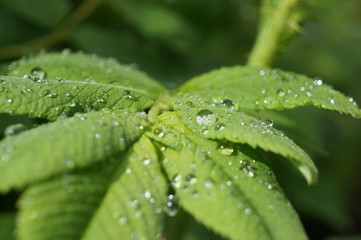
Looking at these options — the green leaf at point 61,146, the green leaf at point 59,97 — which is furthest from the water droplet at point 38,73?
the green leaf at point 61,146

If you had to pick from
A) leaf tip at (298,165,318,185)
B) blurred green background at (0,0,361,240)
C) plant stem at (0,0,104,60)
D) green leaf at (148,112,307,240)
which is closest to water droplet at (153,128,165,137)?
green leaf at (148,112,307,240)

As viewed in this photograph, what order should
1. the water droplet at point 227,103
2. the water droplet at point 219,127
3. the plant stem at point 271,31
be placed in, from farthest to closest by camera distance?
the plant stem at point 271,31 → the water droplet at point 227,103 → the water droplet at point 219,127

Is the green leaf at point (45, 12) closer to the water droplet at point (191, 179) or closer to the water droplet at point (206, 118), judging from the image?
the water droplet at point (206, 118)

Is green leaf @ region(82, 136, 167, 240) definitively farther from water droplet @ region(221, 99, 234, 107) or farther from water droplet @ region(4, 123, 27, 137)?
water droplet @ region(221, 99, 234, 107)

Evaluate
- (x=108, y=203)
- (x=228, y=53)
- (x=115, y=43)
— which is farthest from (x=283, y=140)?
(x=228, y=53)

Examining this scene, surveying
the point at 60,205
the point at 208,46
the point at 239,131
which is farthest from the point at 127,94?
the point at 208,46

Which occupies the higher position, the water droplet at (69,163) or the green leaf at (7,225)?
the green leaf at (7,225)
